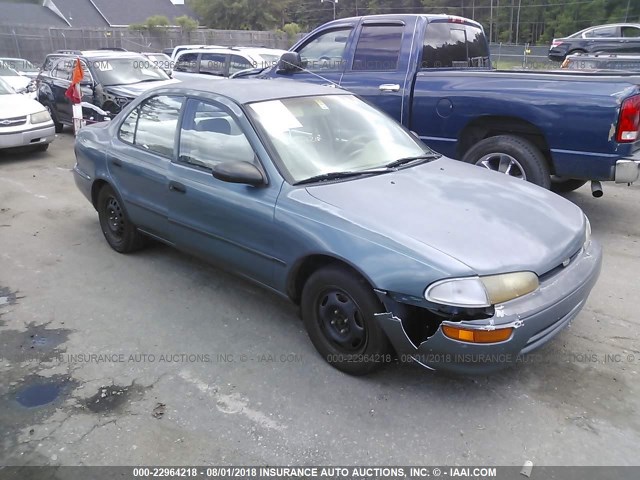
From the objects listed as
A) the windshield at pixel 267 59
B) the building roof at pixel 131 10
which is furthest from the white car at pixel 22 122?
the building roof at pixel 131 10

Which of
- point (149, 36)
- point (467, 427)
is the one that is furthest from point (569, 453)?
point (149, 36)

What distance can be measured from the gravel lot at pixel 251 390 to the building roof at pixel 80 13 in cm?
5123

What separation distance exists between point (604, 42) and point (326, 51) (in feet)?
50.3

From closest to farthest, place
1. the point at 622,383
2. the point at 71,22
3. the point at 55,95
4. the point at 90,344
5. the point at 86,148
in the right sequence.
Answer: the point at 622,383
the point at 90,344
the point at 86,148
the point at 55,95
the point at 71,22

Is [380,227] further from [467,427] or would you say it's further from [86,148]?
[86,148]

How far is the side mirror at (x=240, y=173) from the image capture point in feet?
11.3

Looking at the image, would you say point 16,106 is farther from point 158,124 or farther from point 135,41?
point 135,41

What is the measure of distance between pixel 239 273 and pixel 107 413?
1.25 meters

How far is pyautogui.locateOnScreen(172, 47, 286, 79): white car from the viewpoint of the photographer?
38.0 feet

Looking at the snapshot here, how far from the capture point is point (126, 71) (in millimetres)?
11016

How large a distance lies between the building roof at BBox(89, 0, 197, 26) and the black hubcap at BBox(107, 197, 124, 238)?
51.5 meters

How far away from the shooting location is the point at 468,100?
582 centimetres

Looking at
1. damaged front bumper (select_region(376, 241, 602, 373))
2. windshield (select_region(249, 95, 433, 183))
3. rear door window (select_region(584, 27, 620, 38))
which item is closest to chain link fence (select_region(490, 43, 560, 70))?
rear door window (select_region(584, 27, 620, 38))

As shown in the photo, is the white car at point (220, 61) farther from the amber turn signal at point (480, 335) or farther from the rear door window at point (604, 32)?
the rear door window at point (604, 32)
